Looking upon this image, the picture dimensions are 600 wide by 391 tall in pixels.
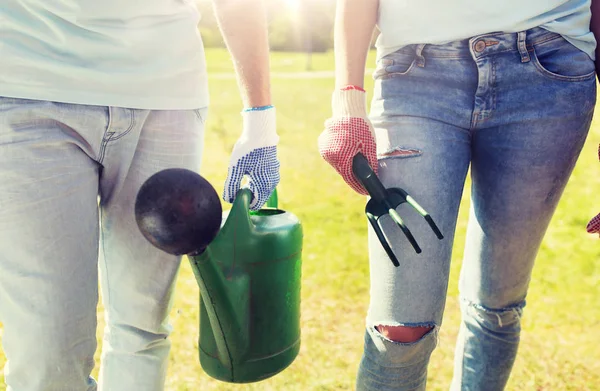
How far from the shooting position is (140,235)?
1.40 m

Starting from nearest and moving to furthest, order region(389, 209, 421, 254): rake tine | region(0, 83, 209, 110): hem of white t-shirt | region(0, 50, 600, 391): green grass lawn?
region(0, 83, 209, 110): hem of white t-shirt, region(389, 209, 421, 254): rake tine, region(0, 50, 600, 391): green grass lawn

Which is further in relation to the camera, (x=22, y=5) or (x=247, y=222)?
(x=247, y=222)

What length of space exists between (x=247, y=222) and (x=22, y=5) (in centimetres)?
61

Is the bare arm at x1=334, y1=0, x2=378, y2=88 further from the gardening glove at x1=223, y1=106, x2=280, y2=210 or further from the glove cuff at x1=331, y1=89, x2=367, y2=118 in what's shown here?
the gardening glove at x1=223, y1=106, x2=280, y2=210

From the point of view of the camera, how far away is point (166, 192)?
1111mm

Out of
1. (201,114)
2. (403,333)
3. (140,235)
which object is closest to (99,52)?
(201,114)

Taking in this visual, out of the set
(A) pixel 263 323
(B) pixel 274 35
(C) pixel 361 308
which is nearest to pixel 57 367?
(A) pixel 263 323

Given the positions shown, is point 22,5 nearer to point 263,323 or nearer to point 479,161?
point 263,323

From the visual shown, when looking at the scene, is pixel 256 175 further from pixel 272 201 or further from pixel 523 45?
pixel 523 45

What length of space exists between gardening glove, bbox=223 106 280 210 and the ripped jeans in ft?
0.88

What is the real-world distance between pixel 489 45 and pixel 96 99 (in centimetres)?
80

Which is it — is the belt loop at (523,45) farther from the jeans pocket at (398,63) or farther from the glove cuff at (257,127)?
the glove cuff at (257,127)

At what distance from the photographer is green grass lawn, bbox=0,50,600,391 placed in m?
2.56

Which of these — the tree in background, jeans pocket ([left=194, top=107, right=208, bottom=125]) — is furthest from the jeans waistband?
the tree in background
